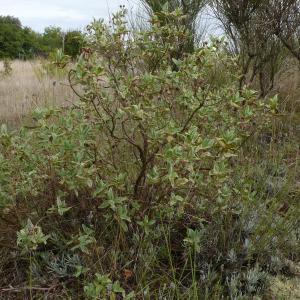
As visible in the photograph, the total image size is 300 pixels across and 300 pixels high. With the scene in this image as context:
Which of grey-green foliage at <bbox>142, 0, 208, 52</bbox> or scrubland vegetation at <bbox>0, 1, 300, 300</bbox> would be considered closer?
scrubland vegetation at <bbox>0, 1, 300, 300</bbox>

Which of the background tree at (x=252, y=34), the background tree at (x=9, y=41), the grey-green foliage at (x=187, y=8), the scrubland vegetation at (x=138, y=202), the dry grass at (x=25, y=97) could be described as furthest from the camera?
the background tree at (x=9, y=41)

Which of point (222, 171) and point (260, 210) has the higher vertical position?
point (222, 171)

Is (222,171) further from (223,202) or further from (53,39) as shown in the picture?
(53,39)

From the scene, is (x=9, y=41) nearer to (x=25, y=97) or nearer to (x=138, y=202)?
(x=25, y=97)

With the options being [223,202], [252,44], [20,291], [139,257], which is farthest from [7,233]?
[252,44]

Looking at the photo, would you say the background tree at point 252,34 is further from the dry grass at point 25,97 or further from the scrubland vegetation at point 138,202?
the scrubland vegetation at point 138,202

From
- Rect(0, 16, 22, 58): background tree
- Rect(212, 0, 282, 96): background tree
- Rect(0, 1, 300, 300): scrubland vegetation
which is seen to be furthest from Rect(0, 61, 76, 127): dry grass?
Rect(0, 16, 22, 58): background tree

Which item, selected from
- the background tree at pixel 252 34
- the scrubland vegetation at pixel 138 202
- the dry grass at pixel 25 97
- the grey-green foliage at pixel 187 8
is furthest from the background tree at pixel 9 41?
the scrubland vegetation at pixel 138 202

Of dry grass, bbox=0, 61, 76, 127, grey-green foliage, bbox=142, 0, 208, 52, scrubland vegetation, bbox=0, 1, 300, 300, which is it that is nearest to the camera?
scrubland vegetation, bbox=0, 1, 300, 300

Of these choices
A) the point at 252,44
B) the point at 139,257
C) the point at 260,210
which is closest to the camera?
the point at 139,257

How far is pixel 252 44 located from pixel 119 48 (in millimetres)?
3305

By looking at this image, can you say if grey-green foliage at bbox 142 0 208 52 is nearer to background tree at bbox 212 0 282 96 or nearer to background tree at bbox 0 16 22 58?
background tree at bbox 212 0 282 96

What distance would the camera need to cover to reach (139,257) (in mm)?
2262

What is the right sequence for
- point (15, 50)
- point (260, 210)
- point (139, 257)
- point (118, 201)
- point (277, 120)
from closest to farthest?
point (118, 201) < point (139, 257) < point (260, 210) < point (277, 120) < point (15, 50)
